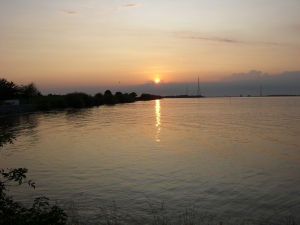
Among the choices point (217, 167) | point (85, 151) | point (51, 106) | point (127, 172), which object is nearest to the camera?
point (127, 172)

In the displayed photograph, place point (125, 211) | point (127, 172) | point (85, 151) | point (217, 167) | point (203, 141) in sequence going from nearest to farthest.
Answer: point (125, 211) → point (127, 172) → point (217, 167) → point (85, 151) → point (203, 141)

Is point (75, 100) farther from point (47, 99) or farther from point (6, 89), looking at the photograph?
point (6, 89)

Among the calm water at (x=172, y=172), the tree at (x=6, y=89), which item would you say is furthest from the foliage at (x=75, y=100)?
the calm water at (x=172, y=172)

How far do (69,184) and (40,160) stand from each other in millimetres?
7320

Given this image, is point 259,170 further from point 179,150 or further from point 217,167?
point 179,150

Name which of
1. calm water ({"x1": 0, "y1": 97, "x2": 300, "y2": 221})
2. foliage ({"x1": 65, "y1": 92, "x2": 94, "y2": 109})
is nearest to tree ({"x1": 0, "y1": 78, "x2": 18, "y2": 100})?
foliage ({"x1": 65, "y1": 92, "x2": 94, "y2": 109})

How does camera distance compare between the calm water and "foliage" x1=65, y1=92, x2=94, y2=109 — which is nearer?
the calm water

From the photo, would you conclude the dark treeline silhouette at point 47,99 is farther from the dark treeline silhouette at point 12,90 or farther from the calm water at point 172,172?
the calm water at point 172,172

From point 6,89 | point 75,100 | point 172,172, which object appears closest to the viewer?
point 172,172

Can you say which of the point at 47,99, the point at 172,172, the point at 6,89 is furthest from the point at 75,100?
the point at 172,172

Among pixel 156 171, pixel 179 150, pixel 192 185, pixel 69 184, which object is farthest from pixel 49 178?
pixel 179 150

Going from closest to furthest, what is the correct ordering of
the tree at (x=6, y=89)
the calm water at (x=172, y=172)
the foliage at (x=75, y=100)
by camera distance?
1. the calm water at (x=172, y=172)
2. the tree at (x=6, y=89)
3. the foliage at (x=75, y=100)

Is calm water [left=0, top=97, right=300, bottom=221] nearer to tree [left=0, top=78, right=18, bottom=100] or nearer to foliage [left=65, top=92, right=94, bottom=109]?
tree [left=0, top=78, right=18, bottom=100]

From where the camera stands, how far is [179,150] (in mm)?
26359
